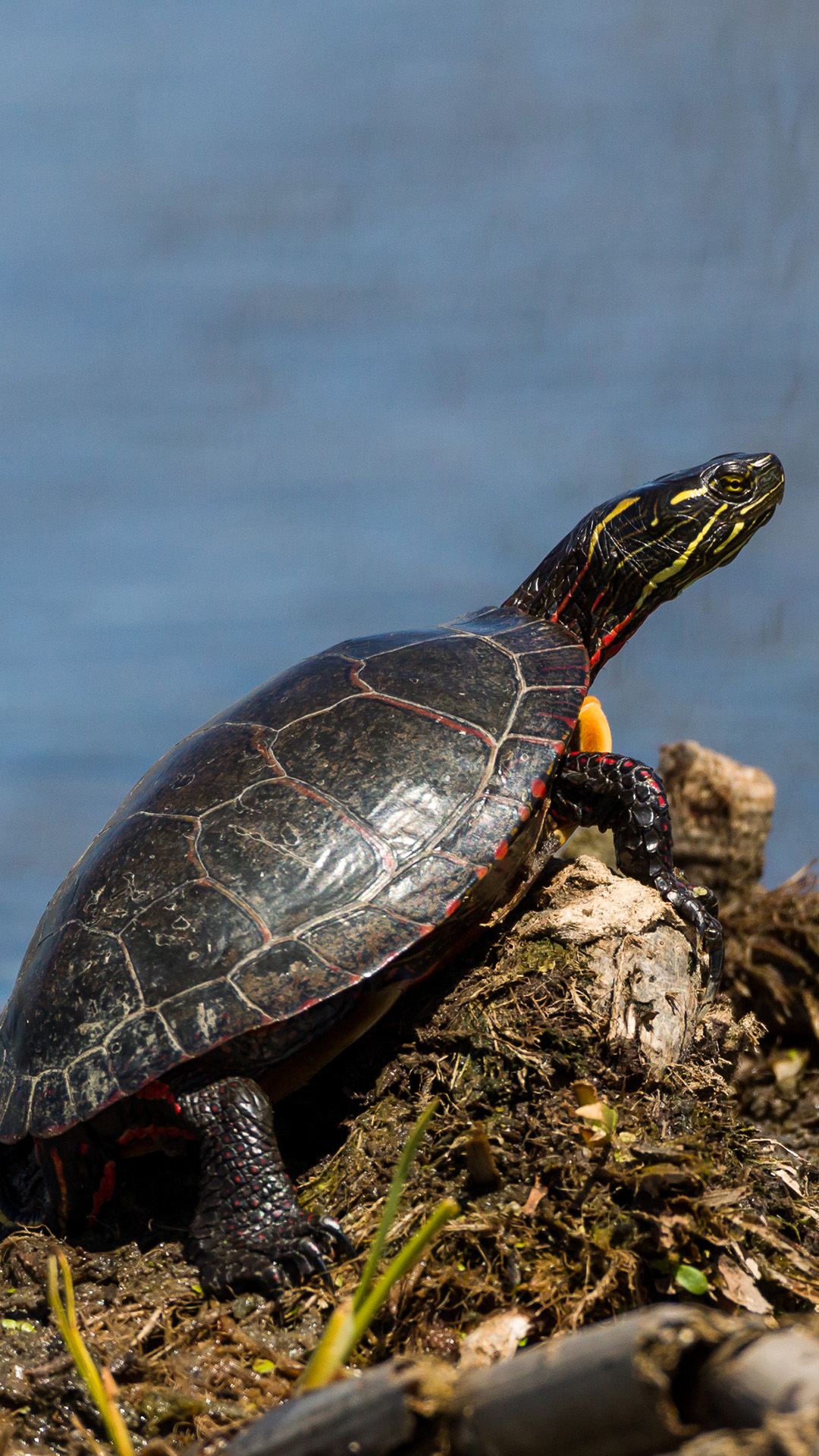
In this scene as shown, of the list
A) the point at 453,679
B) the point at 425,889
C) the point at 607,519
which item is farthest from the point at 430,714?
the point at 607,519

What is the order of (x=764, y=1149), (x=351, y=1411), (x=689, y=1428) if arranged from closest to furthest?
1. (x=689, y=1428)
2. (x=351, y=1411)
3. (x=764, y=1149)

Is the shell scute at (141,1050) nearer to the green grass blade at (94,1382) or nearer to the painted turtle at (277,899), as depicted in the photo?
the painted turtle at (277,899)

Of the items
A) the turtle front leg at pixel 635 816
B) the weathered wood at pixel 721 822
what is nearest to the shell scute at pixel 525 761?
the turtle front leg at pixel 635 816

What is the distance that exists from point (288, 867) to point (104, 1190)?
4.29 ft

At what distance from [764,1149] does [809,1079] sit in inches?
177

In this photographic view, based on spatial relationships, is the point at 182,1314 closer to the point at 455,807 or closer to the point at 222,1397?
the point at 222,1397

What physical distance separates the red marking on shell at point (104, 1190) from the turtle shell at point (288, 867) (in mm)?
347

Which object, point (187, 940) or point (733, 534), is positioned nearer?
point (187, 940)

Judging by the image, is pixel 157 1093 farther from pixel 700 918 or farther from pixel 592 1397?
pixel 700 918

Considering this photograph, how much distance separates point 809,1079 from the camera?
7.70m

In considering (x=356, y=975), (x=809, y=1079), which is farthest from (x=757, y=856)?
(x=356, y=975)

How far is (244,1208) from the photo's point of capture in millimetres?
3238

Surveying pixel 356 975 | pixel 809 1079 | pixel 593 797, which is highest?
pixel 593 797

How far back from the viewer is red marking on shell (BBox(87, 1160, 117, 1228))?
11.6ft
